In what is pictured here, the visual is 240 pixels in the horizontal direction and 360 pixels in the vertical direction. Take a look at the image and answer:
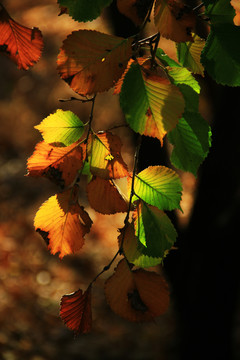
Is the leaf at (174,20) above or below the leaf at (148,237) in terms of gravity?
above

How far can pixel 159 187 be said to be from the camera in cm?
62

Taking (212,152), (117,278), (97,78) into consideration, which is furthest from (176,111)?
(212,152)

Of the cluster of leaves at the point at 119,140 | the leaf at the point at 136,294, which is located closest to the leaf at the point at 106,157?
the cluster of leaves at the point at 119,140

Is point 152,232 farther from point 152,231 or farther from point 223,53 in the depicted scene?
point 223,53

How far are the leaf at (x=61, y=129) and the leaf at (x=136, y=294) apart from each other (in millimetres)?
180

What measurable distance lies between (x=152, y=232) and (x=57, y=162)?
16 centimetres

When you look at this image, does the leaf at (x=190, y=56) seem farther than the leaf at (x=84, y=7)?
Yes

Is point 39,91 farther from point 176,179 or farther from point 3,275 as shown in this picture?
point 176,179

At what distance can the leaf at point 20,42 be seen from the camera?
613 millimetres

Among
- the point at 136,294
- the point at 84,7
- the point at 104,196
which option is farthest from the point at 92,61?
the point at 136,294

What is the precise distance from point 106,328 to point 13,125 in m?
4.21

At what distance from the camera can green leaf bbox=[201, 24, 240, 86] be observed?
22.0 inches

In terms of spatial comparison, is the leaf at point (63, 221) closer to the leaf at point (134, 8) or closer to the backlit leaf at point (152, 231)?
the backlit leaf at point (152, 231)

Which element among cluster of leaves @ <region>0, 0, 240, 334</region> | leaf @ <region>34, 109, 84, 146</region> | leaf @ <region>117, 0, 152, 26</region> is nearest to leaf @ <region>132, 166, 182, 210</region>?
cluster of leaves @ <region>0, 0, 240, 334</region>
